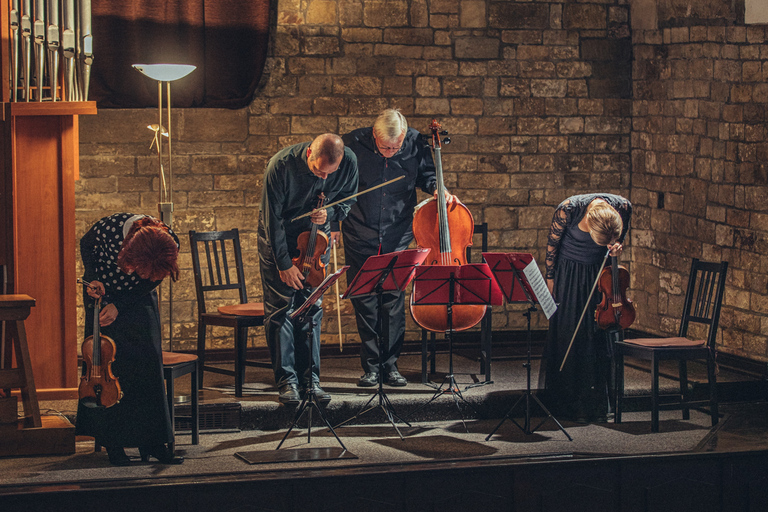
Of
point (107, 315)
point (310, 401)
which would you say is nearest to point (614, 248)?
point (310, 401)

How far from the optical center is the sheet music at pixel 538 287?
18.4 ft

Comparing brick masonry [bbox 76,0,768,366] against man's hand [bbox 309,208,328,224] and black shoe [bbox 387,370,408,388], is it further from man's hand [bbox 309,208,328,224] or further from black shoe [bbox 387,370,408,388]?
man's hand [bbox 309,208,328,224]

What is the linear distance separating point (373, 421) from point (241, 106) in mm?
2646

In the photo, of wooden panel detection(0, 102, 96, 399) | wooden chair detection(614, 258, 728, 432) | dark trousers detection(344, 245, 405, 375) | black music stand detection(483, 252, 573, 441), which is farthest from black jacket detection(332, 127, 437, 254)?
wooden panel detection(0, 102, 96, 399)

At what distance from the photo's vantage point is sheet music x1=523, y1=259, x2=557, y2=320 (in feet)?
18.4

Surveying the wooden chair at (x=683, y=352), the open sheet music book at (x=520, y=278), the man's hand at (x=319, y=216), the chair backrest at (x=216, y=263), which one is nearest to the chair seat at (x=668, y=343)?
the wooden chair at (x=683, y=352)

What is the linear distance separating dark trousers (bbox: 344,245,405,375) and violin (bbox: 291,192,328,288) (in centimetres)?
53

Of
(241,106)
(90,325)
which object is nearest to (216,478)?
(90,325)

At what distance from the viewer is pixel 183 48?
7.42m

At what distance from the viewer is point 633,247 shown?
8.48 meters

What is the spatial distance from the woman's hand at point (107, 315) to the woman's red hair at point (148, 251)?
0.21 meters

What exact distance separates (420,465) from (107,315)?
1.71 metres

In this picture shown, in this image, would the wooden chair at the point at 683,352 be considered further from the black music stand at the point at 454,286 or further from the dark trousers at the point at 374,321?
the dark trousers at the point at 374,321

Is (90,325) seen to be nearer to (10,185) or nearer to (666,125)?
(10,185)
